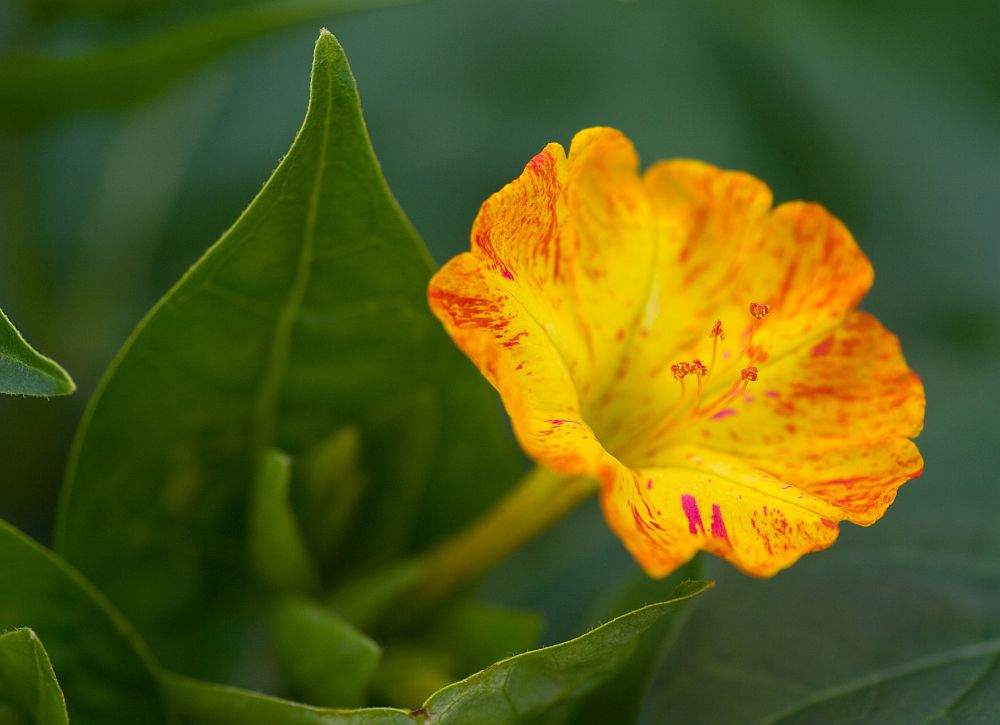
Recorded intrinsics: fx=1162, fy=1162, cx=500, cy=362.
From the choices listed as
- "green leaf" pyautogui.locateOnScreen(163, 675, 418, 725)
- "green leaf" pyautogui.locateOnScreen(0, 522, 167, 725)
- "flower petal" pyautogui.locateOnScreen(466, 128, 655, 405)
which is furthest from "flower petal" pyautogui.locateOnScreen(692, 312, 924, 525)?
"green leaf" pyautogui.locateOnScreen(0, 522, 167, 725)

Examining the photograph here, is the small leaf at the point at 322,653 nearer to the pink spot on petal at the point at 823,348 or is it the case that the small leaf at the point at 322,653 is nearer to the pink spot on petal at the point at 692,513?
the pink spot on petal at the point at 692,513

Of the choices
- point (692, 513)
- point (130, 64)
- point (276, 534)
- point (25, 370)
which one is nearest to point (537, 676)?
point (692, 513)

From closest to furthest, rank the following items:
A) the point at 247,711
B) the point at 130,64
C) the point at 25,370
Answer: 1. the point at 25,370
2. the point at 247,711
3. the point at 130,64

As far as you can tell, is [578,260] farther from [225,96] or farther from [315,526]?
[225,96]

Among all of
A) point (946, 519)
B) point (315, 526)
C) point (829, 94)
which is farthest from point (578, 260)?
point (829, 94)

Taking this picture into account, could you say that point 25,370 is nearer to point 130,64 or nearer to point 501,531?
point 501,531

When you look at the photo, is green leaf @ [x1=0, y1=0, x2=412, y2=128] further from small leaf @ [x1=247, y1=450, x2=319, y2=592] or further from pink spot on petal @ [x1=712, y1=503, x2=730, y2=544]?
pink spot on petal @ [x1=712, y1=503, x2=730, y2=544]
